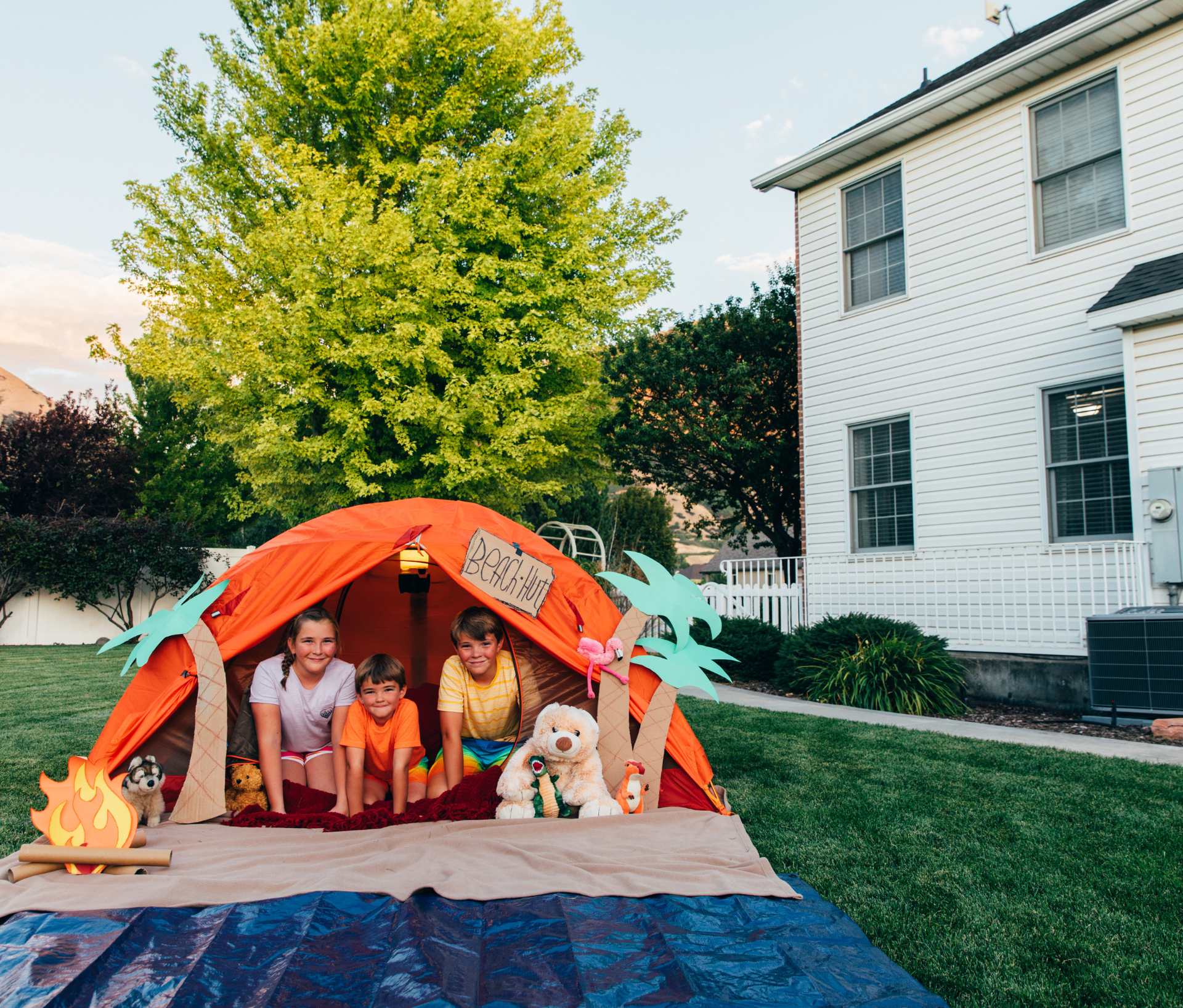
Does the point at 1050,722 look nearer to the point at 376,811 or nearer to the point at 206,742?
the point at 376,811

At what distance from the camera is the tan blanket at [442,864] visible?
270cm

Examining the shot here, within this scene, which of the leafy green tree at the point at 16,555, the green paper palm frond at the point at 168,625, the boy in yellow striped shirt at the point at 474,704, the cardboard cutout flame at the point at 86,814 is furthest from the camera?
the leafy green tree at the point at 16,555

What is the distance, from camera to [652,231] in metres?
12.6

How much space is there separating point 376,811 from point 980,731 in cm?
508

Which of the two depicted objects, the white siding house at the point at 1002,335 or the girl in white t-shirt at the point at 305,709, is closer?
the girl in white t-shirt at the point at 305,709

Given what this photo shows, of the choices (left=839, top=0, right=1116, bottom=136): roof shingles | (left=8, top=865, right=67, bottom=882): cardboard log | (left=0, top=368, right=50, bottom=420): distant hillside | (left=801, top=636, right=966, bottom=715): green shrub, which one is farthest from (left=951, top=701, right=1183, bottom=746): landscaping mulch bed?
(left=0, top=368, right=50, bottom=420): distant hillside

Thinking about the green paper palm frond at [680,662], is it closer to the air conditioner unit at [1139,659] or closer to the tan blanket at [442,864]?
the tan blanket at [442,864]

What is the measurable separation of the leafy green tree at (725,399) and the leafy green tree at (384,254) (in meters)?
0.96

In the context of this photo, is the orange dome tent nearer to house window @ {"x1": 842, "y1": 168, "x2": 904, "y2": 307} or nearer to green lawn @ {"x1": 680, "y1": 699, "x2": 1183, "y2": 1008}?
green lawn @ {"x1": 680, "y1": 699, "x2": 1183, "y2": 1008}

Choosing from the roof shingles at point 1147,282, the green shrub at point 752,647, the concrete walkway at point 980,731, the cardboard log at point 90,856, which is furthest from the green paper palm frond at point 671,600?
the green shrub at point 752,647

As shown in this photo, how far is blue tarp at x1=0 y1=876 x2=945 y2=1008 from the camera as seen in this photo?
2051 mm

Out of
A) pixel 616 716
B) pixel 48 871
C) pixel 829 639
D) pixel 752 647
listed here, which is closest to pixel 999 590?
pixel 829 639

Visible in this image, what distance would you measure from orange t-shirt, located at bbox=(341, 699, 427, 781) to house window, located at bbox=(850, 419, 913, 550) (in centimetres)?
704

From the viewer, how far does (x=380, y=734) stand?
3.89 metres
